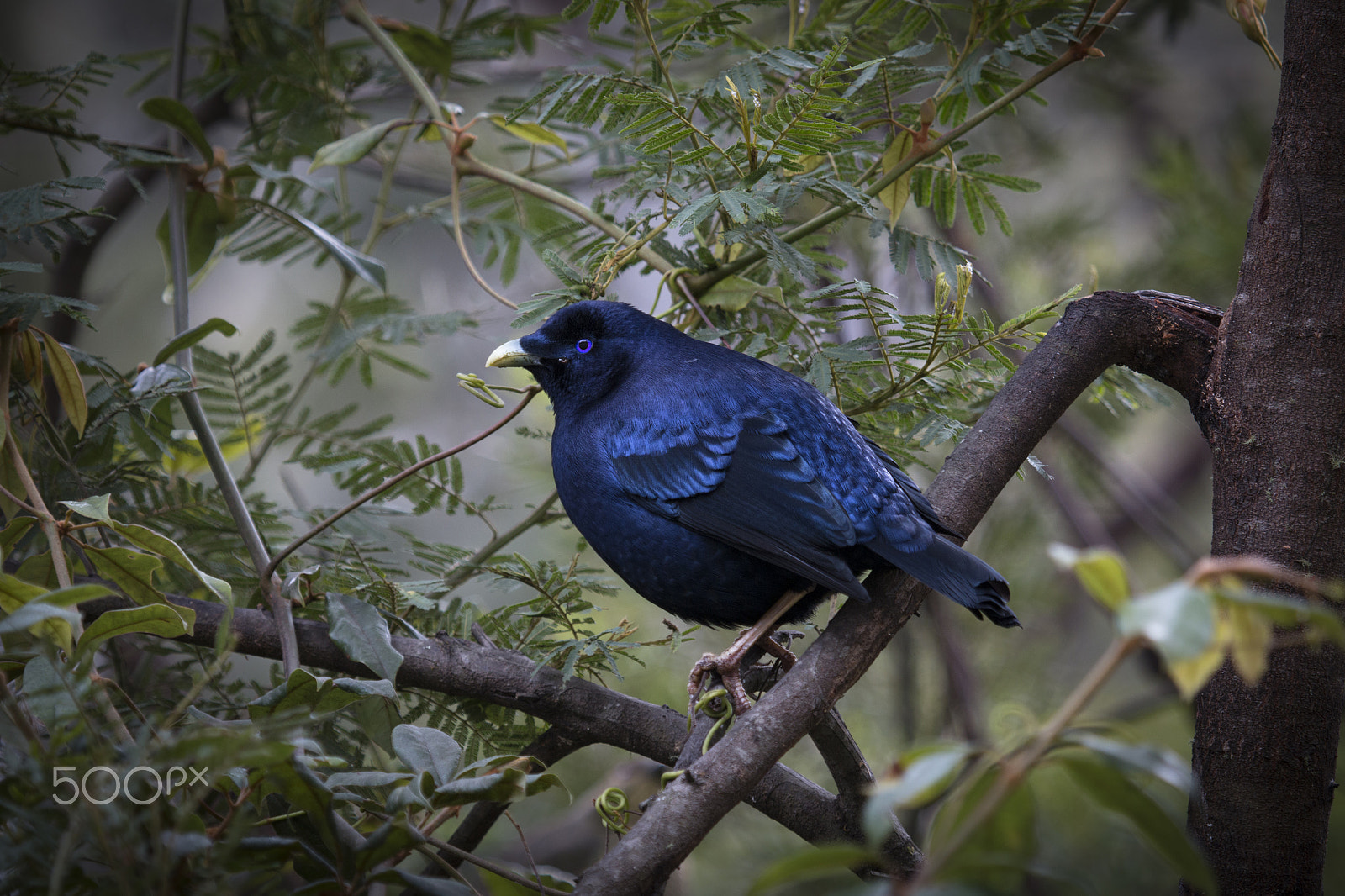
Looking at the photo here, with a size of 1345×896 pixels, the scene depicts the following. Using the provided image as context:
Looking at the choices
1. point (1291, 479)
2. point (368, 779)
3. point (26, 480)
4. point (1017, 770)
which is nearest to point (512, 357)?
point (26, 480)

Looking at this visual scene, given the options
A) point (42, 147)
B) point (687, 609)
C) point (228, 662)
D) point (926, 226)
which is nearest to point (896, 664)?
point (926, 226)

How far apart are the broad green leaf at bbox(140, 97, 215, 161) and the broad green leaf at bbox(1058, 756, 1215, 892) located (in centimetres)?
227

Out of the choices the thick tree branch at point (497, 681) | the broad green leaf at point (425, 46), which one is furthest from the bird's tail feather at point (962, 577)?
the broad green leaf at point (425, 46)

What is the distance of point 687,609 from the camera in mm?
2154

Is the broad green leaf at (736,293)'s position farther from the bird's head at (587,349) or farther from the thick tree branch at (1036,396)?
the thick tree branch at (1036,396)

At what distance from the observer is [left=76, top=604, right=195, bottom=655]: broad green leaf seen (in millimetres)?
1398

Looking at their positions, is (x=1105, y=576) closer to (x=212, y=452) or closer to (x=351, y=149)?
(x=212, y=452)

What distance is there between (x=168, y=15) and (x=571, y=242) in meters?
3.15

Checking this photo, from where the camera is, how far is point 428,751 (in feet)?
4.81

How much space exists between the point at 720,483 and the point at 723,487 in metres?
0.01

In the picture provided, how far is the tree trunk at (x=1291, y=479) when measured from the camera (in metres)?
1.70

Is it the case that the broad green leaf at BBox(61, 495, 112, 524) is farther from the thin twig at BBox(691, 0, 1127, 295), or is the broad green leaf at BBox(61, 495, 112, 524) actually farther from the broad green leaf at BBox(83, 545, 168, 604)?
the thin twig at BBox(691, 0, 1127, 295)

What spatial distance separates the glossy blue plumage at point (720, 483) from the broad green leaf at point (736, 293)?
115mm

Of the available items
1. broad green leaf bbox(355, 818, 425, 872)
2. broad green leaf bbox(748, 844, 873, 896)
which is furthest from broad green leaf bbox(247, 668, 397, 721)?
broad green leaf bbox(748, 844, 873, 896)
